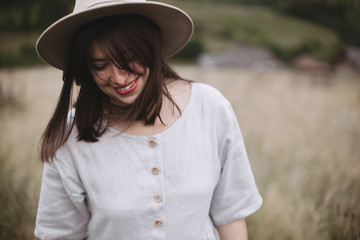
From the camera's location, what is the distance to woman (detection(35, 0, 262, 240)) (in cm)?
97

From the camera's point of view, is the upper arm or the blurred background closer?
the upper arm

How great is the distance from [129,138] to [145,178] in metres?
0.18

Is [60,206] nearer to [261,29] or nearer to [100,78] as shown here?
[100,78]

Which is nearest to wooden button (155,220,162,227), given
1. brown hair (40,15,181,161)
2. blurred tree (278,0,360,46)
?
brown hair (40,15,181,161)

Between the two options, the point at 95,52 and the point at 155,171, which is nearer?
the point at 95,52

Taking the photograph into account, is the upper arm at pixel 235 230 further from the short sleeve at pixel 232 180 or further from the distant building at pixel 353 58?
the distant building at pixel 353 58

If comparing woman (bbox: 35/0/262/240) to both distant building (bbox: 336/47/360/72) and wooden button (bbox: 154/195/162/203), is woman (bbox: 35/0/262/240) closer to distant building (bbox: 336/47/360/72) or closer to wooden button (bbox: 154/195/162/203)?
wooden button (bbox: 154/195/162/203)

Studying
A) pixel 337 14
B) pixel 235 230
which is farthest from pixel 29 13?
pixel 337 14

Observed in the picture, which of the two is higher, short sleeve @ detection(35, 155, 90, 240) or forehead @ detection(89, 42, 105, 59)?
forehead @ detection(89, 42, 105, 59)

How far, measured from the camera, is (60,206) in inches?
43.2

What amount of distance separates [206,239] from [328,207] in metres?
1.66

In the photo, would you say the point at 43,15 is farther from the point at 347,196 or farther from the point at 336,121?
the point at 347,196

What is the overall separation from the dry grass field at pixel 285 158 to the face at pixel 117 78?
1.60 m

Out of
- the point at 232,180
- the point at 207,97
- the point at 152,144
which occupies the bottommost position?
the point at 232,180
